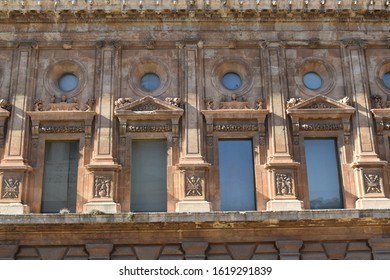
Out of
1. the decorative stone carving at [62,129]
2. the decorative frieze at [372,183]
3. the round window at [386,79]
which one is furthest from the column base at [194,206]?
the round window at [386,79]

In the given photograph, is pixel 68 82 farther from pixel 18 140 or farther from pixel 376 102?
pixel 376 102

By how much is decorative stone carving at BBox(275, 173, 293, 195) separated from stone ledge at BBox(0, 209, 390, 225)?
42.0 inches

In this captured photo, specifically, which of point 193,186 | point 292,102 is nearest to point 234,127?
point 292,102

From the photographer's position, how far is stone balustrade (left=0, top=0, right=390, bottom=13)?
68.9 ft

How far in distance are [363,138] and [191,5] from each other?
7.28 m

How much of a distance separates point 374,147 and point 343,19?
4775 millimetres

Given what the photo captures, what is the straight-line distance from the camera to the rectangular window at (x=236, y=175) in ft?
63.9

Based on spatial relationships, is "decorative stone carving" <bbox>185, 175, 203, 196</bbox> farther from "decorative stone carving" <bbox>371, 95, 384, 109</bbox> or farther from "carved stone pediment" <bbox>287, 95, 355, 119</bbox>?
"decorative stone carving" <bbox>371, 95, 384, 109</bbox>

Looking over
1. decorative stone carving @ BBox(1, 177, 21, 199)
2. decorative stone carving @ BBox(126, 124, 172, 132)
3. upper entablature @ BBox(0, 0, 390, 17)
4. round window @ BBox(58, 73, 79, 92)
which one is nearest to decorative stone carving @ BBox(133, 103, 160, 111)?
decorative stone carving @ BBox(126, 124, 172, 132)

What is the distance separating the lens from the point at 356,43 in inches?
830

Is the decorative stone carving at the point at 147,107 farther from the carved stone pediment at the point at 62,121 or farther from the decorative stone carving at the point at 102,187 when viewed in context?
the decorative stone carving at the point at 102,187

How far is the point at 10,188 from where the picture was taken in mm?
18969

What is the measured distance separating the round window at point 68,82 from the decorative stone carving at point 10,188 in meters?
3.60
